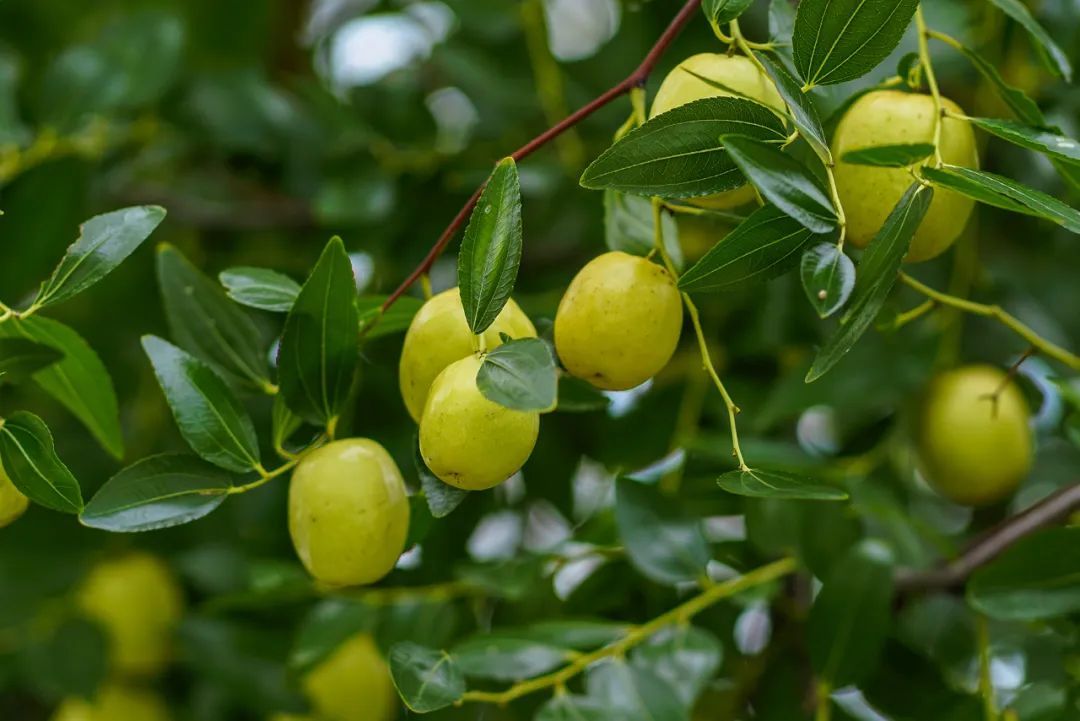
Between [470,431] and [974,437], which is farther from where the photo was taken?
[974,437]

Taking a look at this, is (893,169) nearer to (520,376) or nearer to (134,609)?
(520,376)

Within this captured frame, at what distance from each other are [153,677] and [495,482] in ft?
2.14

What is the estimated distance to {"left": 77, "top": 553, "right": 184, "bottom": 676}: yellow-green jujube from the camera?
92cm

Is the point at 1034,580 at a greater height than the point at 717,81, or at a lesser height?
lesser

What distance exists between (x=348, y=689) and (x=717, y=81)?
562 millimetres

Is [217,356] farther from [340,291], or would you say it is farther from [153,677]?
[153,677]

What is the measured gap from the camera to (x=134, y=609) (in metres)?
0.92

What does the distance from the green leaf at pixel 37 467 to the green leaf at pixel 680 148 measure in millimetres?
Answer: 206

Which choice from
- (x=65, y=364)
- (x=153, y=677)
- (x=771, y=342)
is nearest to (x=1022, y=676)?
(x=771, y=342)

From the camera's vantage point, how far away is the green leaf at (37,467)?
42 centimetres

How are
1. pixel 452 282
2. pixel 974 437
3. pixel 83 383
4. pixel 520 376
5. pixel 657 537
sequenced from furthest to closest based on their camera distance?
pixel 452 282, pixel 974 437, pixel 657 537, pixel 83 383, pixel 520 376

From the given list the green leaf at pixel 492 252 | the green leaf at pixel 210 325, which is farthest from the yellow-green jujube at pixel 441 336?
the green leaf at pixel 210 325

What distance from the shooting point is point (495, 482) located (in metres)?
0.41

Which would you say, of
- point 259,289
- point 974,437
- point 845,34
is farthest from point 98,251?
point 974,437
